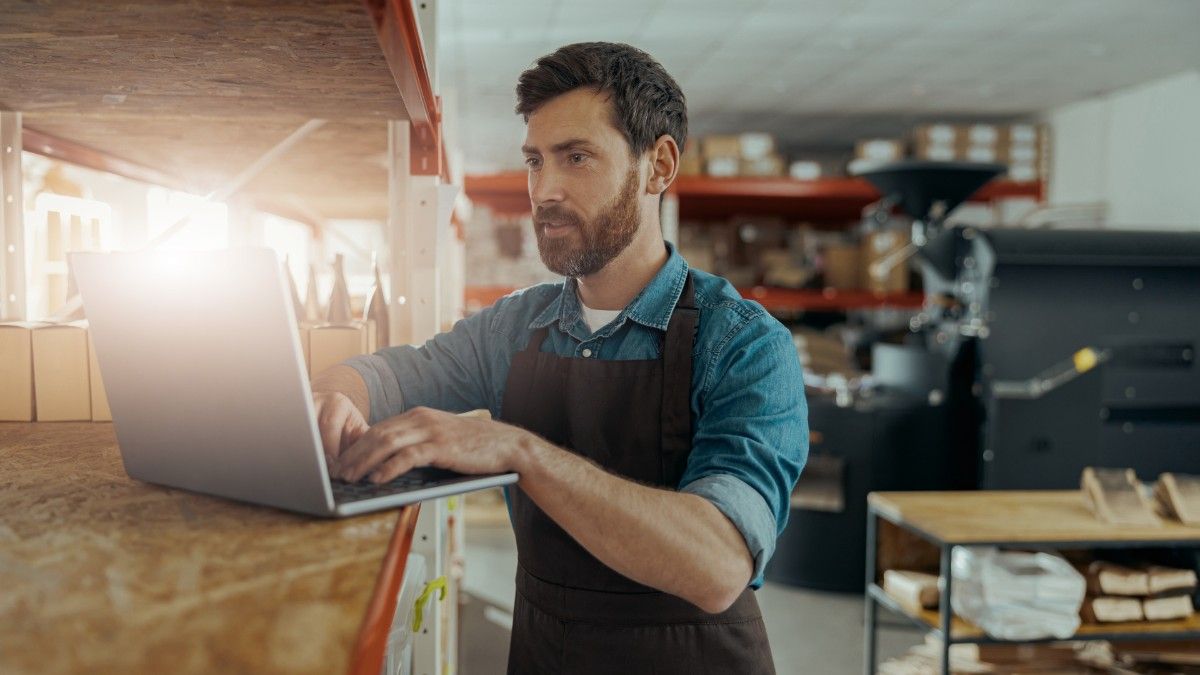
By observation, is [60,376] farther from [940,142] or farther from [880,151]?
[940,142]

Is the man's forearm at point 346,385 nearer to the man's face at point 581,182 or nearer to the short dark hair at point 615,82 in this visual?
the man's face at point 581,182

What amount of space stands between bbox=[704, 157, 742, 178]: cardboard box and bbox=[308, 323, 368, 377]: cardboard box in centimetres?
452

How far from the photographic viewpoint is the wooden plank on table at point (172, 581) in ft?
1.78

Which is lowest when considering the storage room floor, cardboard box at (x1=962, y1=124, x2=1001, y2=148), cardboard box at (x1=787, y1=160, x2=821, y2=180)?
the storage room floor

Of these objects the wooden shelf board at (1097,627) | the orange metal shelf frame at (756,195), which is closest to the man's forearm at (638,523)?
the wooden shelf board at (1097,627)

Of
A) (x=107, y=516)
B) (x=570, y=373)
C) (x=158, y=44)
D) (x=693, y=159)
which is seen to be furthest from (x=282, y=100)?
(x=693, y=159)

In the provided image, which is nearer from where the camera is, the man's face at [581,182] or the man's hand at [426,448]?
the man's hand at [426,448]

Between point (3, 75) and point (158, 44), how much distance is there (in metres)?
0.39

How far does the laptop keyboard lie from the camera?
2.83 feet

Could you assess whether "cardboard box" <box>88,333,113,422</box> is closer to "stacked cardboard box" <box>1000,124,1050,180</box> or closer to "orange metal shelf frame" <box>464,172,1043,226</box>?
"orange metal shelf frame" <box>464,172,1043,226</box>

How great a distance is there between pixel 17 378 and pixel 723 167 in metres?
4.92

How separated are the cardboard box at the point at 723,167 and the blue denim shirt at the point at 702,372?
4.41m

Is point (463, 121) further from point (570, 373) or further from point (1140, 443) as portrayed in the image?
point (570, 373)

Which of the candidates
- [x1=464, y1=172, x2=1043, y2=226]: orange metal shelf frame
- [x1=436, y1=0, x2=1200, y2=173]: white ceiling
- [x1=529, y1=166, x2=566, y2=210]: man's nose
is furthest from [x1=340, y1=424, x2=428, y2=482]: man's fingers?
[x1=464, y1=172, x2=1043, y2=226]: orange metal shelf frame
